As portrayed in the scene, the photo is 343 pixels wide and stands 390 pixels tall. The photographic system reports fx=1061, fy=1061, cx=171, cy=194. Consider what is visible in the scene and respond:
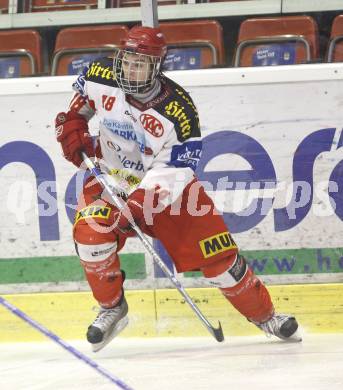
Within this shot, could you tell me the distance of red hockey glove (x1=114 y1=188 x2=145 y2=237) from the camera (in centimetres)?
393

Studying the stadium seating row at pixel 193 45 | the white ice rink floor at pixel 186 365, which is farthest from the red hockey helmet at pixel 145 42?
the stadium seating row at pixel 193 45

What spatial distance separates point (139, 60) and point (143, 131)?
28 cm

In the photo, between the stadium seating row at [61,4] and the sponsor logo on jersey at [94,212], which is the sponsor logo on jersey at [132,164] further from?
the stadium seating row at [61,4]

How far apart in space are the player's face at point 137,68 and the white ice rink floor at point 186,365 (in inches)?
41.4

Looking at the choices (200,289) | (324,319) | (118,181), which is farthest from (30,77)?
(324,319)

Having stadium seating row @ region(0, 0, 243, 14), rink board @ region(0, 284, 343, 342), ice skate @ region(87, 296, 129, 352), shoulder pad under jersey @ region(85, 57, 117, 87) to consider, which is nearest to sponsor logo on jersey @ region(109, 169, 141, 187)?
shoulder pad under jersey @ region(85, 57, 117, 87)

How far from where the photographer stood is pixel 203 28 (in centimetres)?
552

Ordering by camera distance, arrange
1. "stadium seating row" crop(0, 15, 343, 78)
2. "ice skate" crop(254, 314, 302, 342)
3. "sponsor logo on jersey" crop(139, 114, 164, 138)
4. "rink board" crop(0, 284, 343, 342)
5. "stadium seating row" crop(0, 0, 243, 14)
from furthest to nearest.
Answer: "stadium seating row" crop(0, 0, 243, 14)
"stadium seating row" crop(0, 15, 343, 78)
"rink board" crop(0, 284, 343, 342)
"ice skate" crop(254, 314, 302, 342)
"sponsor logo on jersey" crop(139, 114, 164, 138)

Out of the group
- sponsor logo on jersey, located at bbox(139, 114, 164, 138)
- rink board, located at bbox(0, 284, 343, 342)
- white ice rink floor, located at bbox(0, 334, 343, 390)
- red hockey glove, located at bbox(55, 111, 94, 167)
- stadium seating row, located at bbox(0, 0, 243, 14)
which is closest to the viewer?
white ice rink floor, located at bbox(0, 334, 343, 390)

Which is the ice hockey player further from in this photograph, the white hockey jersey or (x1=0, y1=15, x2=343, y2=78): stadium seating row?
(x1=0, y1=15, x2=343, y2=78): stadium seating row

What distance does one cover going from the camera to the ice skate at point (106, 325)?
4.06 m

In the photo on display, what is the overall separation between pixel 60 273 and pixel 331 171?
1279 millimetres

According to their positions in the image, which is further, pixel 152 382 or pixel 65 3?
pixel 65 3

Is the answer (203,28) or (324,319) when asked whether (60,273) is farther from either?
(203,28)
